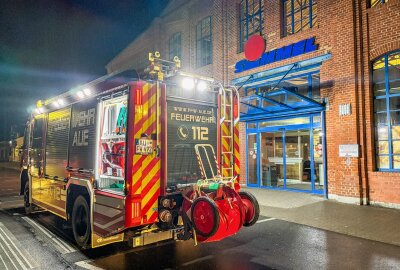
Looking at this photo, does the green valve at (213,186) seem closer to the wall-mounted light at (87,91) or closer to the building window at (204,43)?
the wall-mounted light at (87,91)

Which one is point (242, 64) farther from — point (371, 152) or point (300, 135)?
point (371, 152)

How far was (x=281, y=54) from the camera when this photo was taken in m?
12.3

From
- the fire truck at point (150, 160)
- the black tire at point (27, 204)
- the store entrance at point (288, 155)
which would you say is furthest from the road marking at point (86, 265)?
the store entrance at point (288, 155)

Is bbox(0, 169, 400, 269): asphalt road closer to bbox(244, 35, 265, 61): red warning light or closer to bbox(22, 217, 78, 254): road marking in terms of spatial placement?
bbox(22, 217, 78, 254): road marking

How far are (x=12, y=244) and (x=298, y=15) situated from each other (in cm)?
1225

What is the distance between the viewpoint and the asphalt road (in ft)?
15.9

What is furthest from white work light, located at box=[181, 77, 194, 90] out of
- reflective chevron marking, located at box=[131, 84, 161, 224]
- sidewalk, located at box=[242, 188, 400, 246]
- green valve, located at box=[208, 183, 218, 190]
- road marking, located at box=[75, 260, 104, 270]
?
sidewalk, located at box=[242, 188, 400, 246]

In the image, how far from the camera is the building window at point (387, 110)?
364 inches

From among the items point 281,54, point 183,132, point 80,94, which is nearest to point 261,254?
point 183,132

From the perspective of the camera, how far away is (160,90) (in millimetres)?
4965

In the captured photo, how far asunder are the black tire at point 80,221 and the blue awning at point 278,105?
299 inches

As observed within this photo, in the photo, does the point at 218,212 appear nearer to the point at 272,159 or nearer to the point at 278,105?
the point at 278,105

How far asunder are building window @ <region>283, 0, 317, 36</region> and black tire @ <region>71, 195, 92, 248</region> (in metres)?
10.5

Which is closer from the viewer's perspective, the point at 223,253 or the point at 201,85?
the point at 223,253
